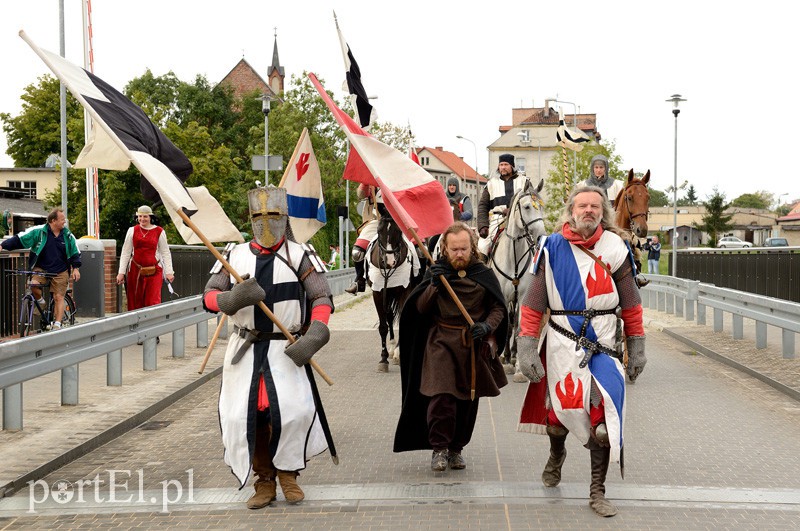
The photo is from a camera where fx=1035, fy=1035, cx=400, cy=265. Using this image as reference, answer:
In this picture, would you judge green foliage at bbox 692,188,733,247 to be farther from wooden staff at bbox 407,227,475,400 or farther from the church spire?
wooden staff at bbox 407,227,475,400

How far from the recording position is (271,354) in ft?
20.8

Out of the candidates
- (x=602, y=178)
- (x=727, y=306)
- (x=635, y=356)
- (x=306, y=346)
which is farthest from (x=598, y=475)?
(x=727, y=306)

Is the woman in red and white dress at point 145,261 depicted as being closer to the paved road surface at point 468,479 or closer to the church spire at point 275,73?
the paved road surface at point 468,479

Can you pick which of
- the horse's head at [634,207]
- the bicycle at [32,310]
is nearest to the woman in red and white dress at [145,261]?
the bicycle at [32,310]

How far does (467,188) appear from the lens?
6289 inches

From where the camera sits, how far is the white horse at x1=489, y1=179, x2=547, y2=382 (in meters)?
12.2

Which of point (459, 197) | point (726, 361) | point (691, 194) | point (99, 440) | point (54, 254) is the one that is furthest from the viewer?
point (691, 194)

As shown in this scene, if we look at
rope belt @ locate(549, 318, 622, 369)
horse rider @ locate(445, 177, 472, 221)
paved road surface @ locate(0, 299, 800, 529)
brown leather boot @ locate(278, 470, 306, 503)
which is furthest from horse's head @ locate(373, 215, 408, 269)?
rope belt @ locate(549, 318, 622, 369)

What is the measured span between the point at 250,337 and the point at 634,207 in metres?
6.94

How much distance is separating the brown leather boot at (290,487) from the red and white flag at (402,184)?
210cm

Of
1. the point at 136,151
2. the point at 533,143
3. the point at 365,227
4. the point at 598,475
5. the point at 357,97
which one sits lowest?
the point at 598,475

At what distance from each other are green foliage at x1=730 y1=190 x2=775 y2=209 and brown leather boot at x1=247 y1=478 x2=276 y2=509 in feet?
558

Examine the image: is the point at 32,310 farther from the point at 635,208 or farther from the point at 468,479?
the point at 468,479

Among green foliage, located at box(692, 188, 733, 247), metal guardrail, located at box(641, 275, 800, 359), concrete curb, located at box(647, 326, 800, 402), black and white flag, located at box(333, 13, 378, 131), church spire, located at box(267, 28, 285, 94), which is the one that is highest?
church spire, located at box(267, 28, 285, 94)
